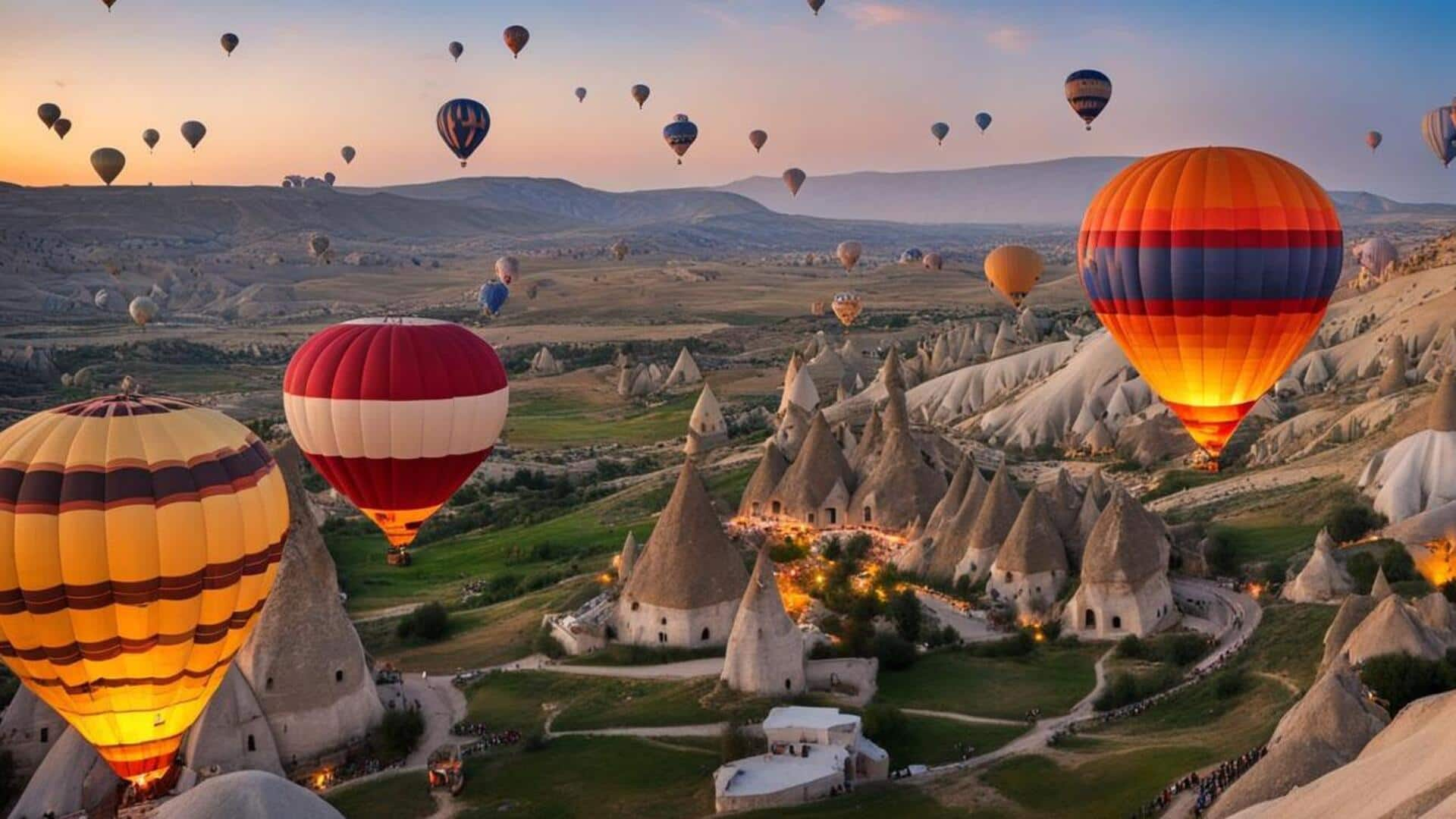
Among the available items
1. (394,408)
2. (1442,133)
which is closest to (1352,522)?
(394,408)

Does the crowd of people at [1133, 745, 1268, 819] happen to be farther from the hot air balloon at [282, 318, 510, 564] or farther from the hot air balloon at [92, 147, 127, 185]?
the hot air balloon at [92, 147, 127, 185]

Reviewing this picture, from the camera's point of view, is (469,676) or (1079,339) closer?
(469,676)

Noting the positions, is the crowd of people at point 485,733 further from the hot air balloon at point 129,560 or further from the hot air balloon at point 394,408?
the hot air balloon at point 129,560

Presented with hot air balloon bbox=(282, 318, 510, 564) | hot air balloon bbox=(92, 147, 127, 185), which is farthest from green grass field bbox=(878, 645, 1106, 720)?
hot air balloon bbox=(92, 147, 127, 185)

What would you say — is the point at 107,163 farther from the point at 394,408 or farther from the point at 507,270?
the point at 394,408

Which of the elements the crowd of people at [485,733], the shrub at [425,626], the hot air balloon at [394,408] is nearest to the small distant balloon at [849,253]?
the shrub at [425,626]

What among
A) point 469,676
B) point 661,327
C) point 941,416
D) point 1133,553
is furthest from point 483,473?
point 661,327

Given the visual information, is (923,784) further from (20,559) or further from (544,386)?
(544,386)
